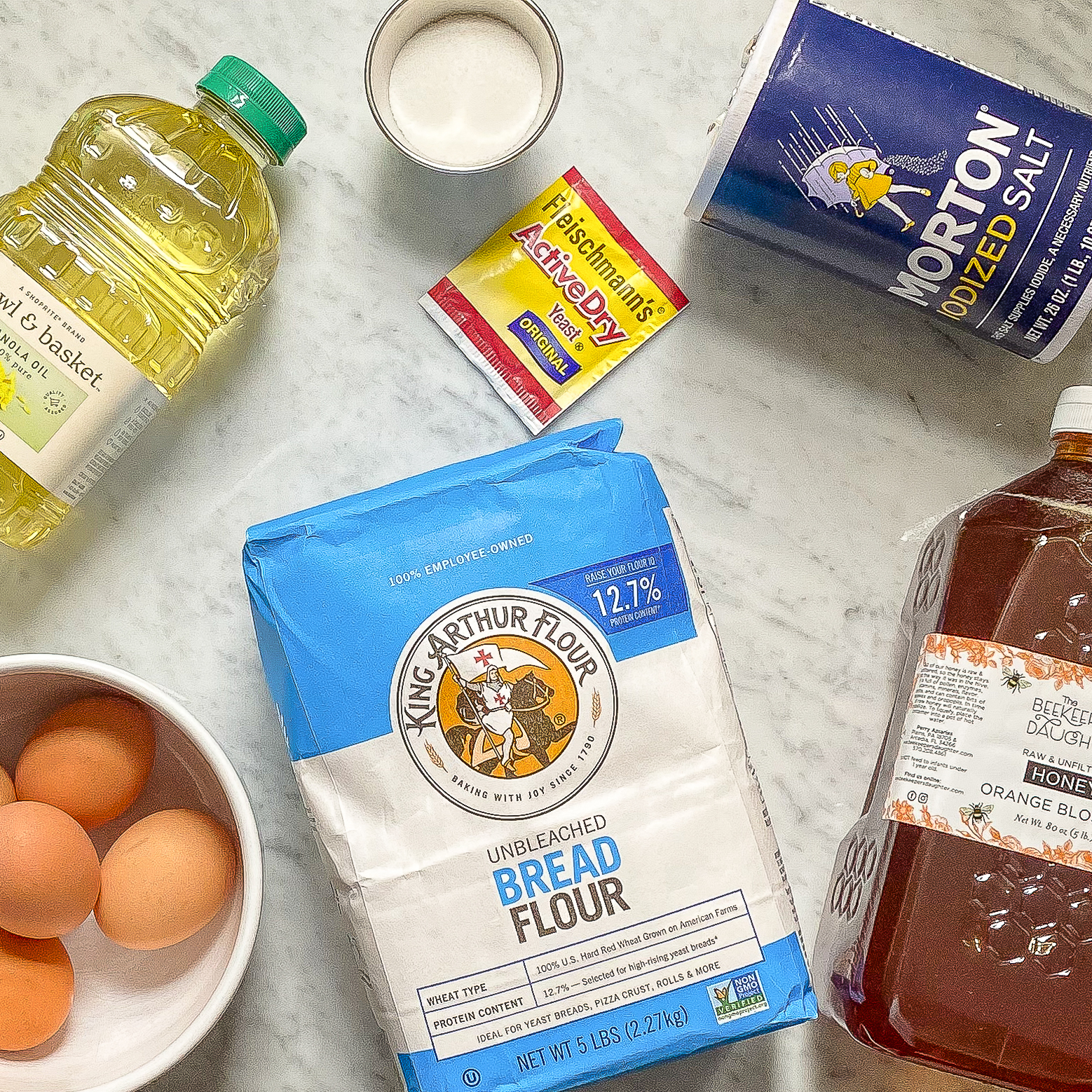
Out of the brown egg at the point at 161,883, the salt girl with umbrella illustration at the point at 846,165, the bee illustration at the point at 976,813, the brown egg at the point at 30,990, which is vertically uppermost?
the salt girl with umbrella illustration at the point at 846,165

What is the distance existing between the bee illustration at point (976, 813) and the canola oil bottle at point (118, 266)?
704 millimetres

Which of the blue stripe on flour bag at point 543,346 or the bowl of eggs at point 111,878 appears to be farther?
the blue stripe on flour bag at point 543,346

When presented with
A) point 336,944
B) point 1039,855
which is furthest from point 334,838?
point 1039,855

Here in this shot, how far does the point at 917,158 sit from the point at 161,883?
79 centimetres

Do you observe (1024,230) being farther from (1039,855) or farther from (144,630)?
(144,630)

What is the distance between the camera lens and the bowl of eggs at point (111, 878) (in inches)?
29.8

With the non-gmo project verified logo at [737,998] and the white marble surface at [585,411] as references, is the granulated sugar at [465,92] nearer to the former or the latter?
the white marble surface at [585,411]

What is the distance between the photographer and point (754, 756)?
960 mm

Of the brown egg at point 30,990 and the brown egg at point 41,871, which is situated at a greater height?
the brown egg at point 41,871

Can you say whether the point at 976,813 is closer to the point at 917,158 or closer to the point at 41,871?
the point at 917,158

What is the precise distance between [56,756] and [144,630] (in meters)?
0.18

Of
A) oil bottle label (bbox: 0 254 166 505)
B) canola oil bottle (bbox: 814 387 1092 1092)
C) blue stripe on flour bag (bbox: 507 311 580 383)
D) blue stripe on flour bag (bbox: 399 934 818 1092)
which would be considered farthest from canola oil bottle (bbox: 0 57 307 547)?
canola oil bottle (bbox: 814 387 1092 1092)

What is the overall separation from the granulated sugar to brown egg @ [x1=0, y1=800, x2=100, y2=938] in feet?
1.99

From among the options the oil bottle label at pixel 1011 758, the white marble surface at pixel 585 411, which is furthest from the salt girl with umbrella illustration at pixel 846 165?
the oil bottle label at pixel 1011 758
